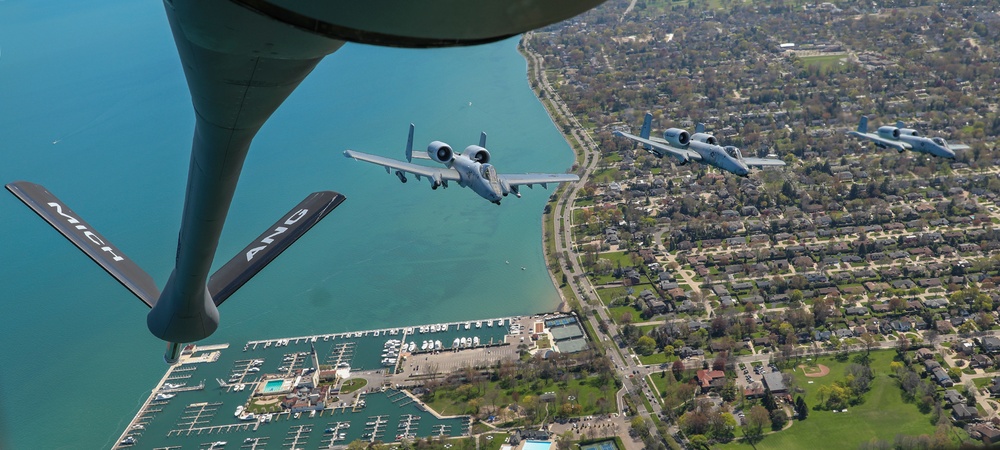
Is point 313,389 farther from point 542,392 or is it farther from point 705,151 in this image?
point 705,151

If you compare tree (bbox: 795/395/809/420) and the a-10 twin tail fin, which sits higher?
the a-10 twin tail fin

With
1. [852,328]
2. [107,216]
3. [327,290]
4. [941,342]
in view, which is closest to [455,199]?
[327,290]

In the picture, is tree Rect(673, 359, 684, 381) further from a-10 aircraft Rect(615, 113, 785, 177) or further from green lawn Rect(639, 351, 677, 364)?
a-10 aircraft Rect(615, 113, 785, 177)

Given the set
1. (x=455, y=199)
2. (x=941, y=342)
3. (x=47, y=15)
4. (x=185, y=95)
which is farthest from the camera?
(x=47, y=15)

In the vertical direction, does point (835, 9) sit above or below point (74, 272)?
below

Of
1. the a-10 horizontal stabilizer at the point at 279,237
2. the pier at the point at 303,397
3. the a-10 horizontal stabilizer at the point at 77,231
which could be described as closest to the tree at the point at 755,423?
the pier at the point at 303,397

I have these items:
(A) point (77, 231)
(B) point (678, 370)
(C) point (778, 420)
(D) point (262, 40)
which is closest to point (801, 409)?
(C) point (778, 420)

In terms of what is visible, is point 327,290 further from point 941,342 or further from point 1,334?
point 941,342

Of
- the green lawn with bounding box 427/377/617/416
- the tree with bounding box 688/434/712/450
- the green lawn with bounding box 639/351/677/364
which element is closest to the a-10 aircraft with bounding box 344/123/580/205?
the green lawn with bounding box 427/377/617/416
